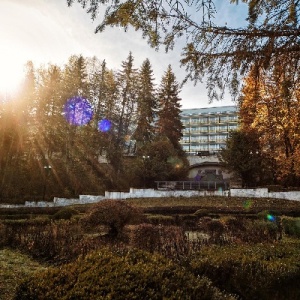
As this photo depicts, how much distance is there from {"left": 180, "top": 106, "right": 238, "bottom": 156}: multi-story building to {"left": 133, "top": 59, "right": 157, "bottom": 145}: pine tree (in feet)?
119

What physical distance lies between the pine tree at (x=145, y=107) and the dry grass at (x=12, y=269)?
3308cm

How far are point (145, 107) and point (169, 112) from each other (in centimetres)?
374

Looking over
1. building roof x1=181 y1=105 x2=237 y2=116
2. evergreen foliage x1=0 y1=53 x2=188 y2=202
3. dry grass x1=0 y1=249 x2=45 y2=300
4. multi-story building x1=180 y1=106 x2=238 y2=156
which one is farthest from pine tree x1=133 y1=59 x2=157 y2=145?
building roof x1=181 y1=105 x2=237 y2=116

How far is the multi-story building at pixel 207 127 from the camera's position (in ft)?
267

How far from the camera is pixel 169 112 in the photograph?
151ft

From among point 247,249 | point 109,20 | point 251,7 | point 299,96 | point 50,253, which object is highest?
point 251,7

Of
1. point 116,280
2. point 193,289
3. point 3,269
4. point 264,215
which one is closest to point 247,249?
point 193,289

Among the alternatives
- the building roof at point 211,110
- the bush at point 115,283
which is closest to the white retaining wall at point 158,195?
the bush at point 115,283

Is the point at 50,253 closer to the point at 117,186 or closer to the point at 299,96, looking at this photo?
the point at 299,96

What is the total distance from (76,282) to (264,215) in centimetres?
1644

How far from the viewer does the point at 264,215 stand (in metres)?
17.9

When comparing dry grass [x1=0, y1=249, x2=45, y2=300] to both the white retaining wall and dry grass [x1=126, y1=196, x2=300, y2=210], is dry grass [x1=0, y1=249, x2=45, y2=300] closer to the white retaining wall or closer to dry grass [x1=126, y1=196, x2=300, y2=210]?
dry grass [x1=126, y1=196, x2=300, y2=210]

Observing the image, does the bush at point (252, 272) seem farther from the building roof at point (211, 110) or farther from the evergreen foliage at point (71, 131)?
the building roof at point (211, 110)

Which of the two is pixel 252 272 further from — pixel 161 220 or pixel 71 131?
pixel 71 131
